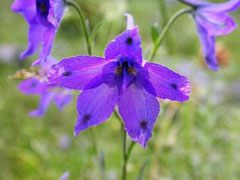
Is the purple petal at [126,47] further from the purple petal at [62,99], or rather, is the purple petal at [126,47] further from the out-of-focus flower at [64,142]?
the out-of-focus flower at [64,142]

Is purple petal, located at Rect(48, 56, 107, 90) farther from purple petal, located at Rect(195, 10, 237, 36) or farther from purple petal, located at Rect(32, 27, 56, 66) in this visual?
purple petal, located at Rect(195, 10, 237, 36)

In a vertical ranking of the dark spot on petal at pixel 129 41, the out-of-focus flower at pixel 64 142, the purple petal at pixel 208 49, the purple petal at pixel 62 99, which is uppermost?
the dark spot on petal at pixel 129 41

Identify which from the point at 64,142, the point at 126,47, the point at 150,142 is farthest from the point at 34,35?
the point at 64,142

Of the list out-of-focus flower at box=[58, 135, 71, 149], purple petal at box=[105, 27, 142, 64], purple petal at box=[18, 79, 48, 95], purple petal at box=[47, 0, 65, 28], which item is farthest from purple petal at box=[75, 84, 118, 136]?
out-of-focus flower at box=[58, 135, 71, 149]

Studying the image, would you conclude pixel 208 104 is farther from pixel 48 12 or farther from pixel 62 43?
pixel 62 43

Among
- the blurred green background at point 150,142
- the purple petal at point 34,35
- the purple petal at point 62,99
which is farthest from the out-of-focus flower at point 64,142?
the purple petal at point 34,35

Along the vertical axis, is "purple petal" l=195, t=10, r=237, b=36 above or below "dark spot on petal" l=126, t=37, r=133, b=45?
below

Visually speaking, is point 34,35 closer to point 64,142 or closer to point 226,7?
point 226,7

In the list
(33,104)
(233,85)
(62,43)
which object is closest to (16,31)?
(62,43)
